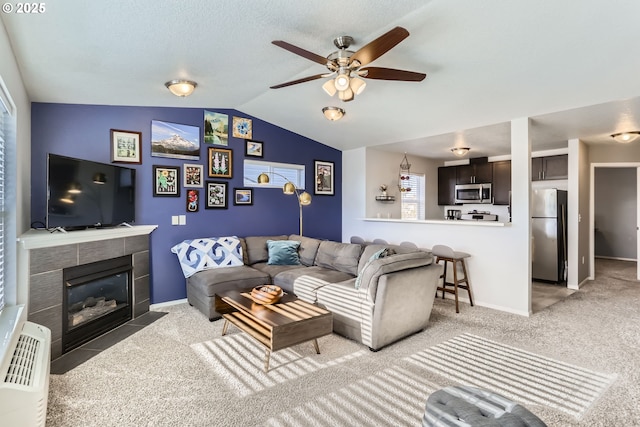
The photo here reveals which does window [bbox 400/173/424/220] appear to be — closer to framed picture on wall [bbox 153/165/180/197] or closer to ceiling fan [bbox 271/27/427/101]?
framed picture on wall [bbox 153/165/180/197]

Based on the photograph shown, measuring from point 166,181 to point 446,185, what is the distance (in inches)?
224

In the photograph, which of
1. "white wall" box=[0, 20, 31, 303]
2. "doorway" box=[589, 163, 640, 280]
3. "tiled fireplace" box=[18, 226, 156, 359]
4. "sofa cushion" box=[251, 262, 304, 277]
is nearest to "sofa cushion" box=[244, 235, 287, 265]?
"sofa cushion" box=[251, 262, 304, 277]

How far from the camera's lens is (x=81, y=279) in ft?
10.1

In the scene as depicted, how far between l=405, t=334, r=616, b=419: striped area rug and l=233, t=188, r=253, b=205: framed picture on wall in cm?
319

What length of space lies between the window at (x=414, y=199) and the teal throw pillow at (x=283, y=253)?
9.43ft

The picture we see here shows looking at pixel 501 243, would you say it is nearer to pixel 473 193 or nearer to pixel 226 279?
pixel 473 193

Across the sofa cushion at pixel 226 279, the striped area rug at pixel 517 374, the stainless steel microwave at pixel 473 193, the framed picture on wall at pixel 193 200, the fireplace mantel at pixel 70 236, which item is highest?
the stainless steel microwave at pixel 473 193

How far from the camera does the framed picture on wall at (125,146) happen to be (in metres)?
3.86

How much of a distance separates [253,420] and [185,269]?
2570 millimetres

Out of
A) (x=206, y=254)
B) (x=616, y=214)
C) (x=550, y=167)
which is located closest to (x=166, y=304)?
(x=206, y=254)

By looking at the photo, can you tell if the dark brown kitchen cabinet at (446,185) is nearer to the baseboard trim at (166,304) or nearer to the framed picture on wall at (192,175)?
the framed picture on wall at (192,175)

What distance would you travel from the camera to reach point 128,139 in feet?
13.0

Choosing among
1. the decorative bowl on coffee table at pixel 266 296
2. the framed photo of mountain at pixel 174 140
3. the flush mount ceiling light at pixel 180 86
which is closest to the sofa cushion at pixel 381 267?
the decorative bowl on coffee table at pixel 266 296

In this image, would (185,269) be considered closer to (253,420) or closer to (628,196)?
(253,420)
